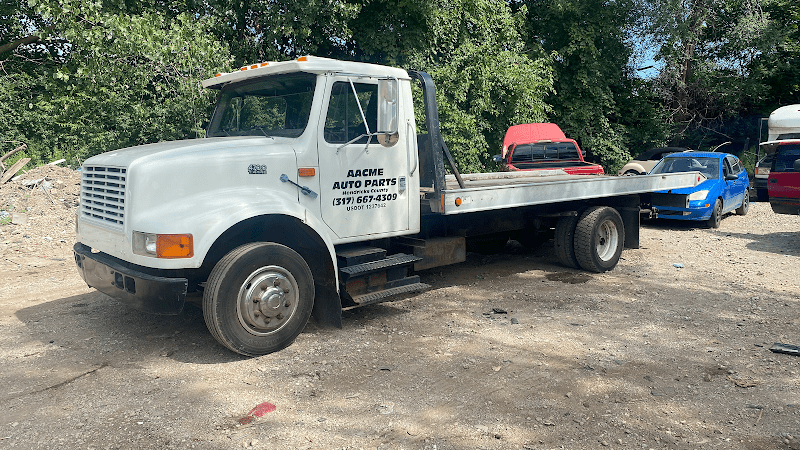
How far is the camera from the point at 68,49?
16.3m

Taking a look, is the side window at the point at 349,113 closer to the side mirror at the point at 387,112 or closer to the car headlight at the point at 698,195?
the side mirror at the point at 387,112

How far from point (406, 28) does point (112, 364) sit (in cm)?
1365

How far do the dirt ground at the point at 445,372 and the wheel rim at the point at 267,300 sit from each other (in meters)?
0.30

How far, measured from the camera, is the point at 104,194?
17.0 ft

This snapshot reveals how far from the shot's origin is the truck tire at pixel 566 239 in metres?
8.03

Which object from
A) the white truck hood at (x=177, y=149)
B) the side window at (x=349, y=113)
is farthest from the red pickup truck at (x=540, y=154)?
the white truck hood at (x=177, y=149)

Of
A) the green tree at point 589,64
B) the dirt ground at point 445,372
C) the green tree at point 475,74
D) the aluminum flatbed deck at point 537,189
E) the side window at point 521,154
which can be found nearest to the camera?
the dirt ground at point 445,372

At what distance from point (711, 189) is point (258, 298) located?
1023 cm

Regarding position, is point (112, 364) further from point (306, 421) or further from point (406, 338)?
point (406, 338)

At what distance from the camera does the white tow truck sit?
472 centimetres

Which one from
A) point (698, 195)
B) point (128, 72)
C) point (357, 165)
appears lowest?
point (698, 195)

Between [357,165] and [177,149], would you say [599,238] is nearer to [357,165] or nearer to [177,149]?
[357,165]

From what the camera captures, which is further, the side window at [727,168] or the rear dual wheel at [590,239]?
the side window at [727,168]

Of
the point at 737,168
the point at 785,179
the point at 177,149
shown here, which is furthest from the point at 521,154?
the point at 177,149
